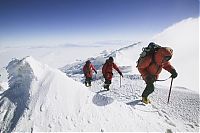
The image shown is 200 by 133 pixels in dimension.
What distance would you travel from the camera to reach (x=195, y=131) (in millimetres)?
6270

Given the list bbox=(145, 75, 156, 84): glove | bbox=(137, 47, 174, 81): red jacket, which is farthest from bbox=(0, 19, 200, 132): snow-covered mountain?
bbox=(137, 47, 174, 81): red jacket

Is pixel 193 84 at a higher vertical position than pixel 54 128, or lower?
lower

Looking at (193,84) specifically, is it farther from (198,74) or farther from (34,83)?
(34,83)

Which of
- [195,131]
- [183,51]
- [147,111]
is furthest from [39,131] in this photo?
[183,51]

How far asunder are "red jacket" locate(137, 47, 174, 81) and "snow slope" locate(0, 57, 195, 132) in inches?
56.8

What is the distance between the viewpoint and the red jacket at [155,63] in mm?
6691

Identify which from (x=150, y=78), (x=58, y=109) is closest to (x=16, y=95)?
(x=58, y=109)

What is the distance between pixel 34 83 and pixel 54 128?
178 centimetres

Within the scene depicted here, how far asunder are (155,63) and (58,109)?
3560 mm

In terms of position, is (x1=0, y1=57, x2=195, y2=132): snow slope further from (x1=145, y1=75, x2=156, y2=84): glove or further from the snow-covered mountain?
(x1=145, y1=75, x2=156, y2=84): glove

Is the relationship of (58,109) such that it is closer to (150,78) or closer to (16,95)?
(16,95)

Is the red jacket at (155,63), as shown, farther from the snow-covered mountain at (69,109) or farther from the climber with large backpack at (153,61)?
the snow-covered mountain at (69,109)

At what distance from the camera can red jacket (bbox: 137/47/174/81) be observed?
6.69 m

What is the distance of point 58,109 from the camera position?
227 inches
